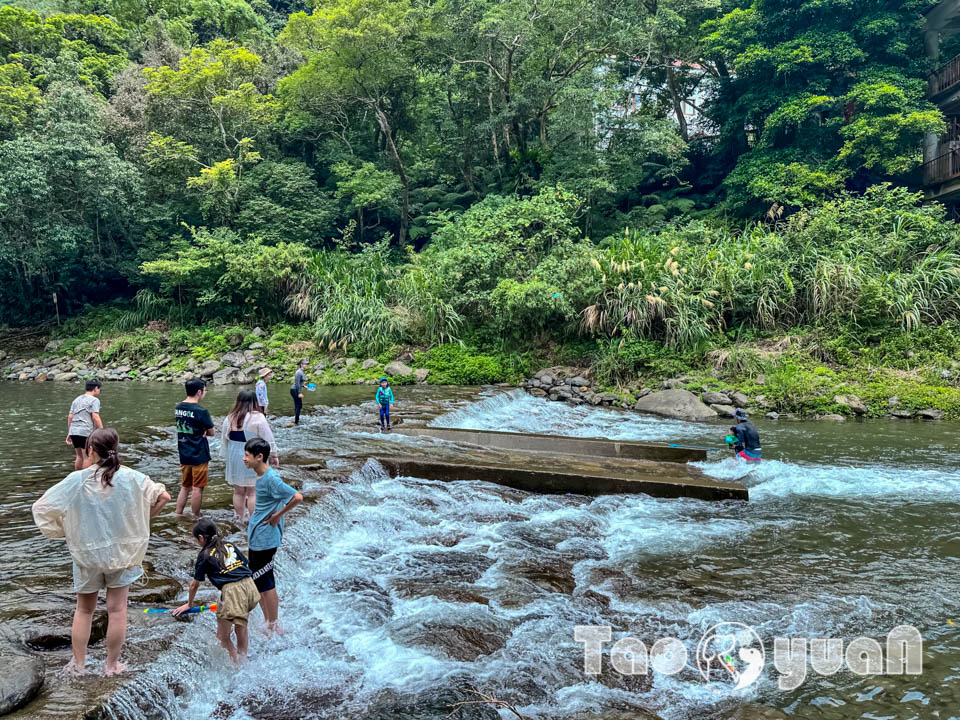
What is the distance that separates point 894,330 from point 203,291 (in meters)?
26.2

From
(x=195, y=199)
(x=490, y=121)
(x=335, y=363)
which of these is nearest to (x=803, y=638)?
(x=335, y=363)

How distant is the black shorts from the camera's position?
14.9 feet

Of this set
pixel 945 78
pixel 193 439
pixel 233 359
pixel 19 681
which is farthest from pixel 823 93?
pixel 19 681

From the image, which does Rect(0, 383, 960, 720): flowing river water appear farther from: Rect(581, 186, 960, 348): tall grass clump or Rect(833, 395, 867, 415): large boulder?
Rect(581, 186, 960, 348): tall grass clump

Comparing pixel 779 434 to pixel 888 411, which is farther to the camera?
Answer: pixel 888 411

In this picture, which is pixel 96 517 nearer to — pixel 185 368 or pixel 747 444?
pixel 747 444

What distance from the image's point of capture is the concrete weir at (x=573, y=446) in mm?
10484

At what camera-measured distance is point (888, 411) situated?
1433cm

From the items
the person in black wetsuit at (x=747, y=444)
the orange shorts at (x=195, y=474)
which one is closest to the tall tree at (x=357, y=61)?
the person in black wetsuit at (x=747, y=444)

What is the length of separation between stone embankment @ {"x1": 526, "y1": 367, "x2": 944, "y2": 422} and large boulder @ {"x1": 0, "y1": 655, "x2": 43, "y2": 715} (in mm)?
13785

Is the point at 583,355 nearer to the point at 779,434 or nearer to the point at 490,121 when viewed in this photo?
the point at 779,434

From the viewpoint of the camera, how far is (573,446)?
10.8 m

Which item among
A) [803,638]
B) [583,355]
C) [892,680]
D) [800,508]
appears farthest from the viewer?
[583,355]

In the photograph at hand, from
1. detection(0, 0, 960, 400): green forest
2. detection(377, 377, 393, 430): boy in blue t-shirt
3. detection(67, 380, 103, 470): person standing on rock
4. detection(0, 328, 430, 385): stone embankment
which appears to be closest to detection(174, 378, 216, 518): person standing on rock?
detection(67, 380, 103, 470): person standing on rock
